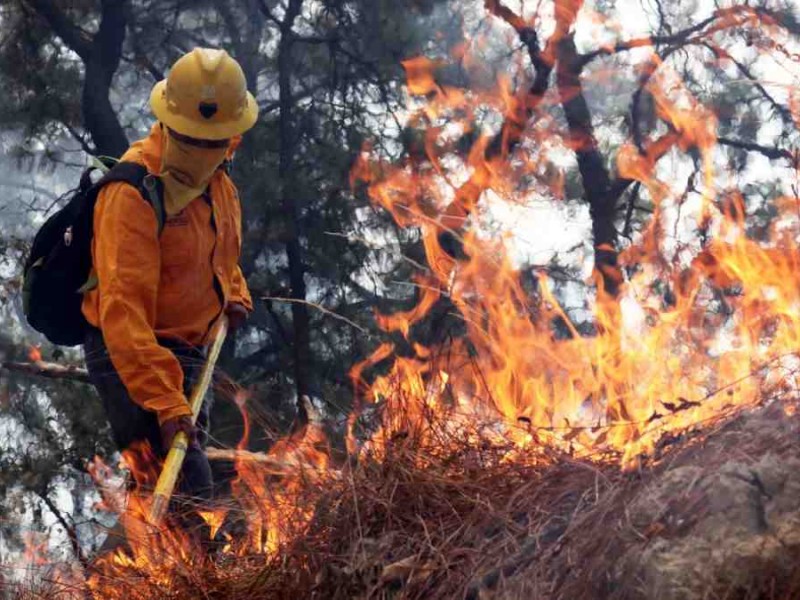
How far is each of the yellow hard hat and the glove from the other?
0.95 meters

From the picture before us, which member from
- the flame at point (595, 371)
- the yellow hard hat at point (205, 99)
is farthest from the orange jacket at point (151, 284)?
the flame at point (595, 371)

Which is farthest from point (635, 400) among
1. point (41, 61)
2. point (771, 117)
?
point (41, 61)

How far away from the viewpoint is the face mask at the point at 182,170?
434cm

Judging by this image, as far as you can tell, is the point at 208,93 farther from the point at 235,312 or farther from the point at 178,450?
the point at 178,450

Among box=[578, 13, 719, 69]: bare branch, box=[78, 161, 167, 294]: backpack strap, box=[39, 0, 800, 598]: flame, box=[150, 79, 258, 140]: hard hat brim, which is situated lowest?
box=[39, 0, 800, 598]: flame

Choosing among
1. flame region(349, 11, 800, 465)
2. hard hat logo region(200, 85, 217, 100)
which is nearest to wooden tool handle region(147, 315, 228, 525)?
flame region(349, 11, 800, 465)

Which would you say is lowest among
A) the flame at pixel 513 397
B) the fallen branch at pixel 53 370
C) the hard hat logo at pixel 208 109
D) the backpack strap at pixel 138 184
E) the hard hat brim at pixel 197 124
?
the fallen branch at pixel 53 370

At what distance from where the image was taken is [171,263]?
4.36 metres

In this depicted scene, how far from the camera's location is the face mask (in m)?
4.34

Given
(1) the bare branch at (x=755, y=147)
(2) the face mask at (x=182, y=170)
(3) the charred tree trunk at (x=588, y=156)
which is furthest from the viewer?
(1) the bare branch at (x=755, y=147)

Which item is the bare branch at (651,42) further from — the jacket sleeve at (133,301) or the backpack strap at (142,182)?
the jacket sleeve at (133,301)

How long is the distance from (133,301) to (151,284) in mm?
90

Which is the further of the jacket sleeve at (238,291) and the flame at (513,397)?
the jacket sleeve at (238,291)

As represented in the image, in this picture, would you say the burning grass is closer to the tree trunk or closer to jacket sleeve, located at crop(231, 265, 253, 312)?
jacket sleeve, located at crop(231, 265, 253, 312)
